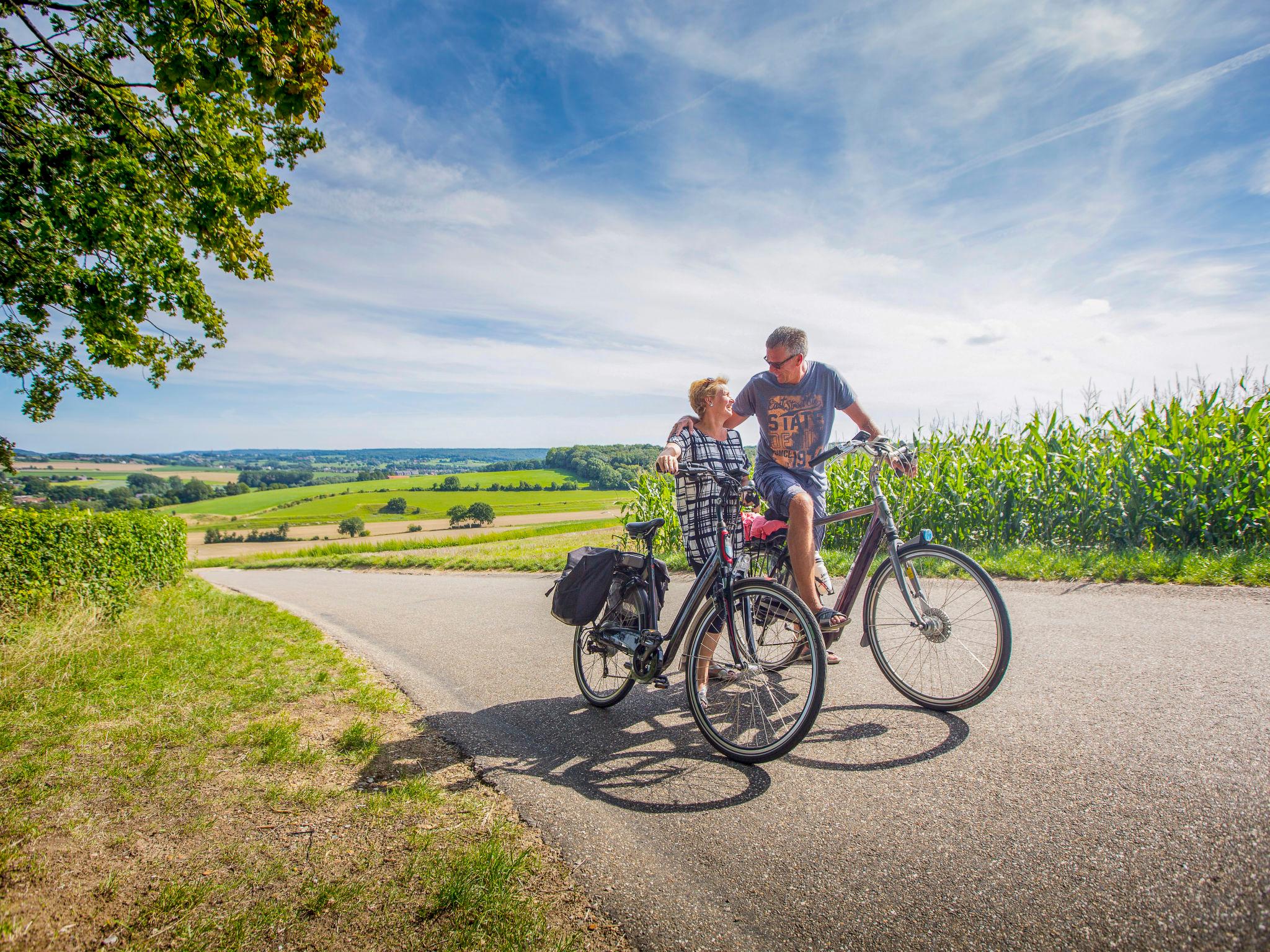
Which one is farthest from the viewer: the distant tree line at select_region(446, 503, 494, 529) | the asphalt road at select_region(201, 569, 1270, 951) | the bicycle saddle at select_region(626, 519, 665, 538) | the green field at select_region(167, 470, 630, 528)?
the green field at select_region(167, 470, 630, 528)

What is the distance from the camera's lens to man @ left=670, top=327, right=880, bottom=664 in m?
4.18

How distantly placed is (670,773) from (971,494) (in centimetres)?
824

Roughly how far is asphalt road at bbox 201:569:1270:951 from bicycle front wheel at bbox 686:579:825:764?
0.17m

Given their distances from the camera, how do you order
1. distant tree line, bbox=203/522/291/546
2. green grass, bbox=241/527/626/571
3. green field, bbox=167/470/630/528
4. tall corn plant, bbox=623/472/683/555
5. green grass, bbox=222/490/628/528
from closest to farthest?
green grass, bbox=241/527/626/571, tall corn plant, bbox=623/472/683/555, distant tree line, bbox=203/522/291/546, green grass, bbox=222/490/628/528, green field, bbox=167/470/630/528

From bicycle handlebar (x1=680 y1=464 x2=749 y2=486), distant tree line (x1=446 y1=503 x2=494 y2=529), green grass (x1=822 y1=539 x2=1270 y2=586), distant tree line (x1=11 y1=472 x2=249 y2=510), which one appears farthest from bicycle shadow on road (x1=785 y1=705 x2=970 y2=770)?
distant tree line (x1=446 y1=503 x2=494 y2=529)

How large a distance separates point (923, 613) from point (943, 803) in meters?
1.17

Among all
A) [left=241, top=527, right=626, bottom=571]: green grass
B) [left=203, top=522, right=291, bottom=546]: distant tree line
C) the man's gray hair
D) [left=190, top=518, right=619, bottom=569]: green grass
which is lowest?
[left=203, top=522, right=291, bottom=546]: distant tree line

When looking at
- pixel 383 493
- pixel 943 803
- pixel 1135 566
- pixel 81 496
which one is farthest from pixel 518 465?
pixel 943 803

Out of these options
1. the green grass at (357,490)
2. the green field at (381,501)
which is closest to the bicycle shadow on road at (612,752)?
the green field at (381,501)

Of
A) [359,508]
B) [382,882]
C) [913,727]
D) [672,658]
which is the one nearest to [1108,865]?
[913,727]

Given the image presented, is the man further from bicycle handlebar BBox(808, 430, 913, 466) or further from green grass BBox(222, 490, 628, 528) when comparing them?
green grass BBox(222, 490, 628, 528)

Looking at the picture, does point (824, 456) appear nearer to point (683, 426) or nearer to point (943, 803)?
point (683, 426)

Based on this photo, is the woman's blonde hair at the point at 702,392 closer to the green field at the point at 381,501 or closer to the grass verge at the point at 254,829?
the grass verge at the point at 254,829

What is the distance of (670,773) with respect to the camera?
3.16 meters
